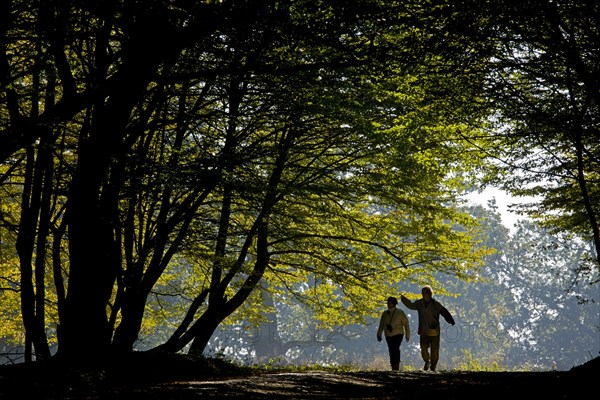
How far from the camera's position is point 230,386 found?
20.1 feet

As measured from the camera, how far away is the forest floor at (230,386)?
5328 mm

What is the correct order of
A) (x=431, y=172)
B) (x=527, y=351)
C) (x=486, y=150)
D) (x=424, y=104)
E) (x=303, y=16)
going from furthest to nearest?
(x=527, y=351) < (x=431, y=172) < (x=486, y=150) < (x=424, y=104) < (x=303, y=16)

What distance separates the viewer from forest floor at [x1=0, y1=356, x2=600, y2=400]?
210 inches

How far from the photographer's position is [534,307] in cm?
7956

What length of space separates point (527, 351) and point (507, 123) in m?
73.9

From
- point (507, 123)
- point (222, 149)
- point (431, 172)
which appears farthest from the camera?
point (431, 172)

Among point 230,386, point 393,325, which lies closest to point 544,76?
point 230,386

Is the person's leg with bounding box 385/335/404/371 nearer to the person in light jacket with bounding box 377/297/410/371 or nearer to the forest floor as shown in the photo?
the person in light jacket with bounding box 377/297/410/371

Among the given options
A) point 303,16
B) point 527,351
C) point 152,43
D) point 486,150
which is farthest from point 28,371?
point 527,351

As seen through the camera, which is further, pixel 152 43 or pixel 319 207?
pixel 319 207

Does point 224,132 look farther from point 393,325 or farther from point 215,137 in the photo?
point 393,325

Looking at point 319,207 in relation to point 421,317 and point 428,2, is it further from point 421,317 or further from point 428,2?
point 428,2

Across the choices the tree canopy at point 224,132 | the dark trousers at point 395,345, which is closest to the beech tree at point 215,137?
the tree canopy at point 224,132

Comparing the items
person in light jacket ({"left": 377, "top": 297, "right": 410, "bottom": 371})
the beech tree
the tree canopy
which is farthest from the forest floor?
person in light jacket ({"left": 377, "top": 297, "right": 410, "bottom": 371})
